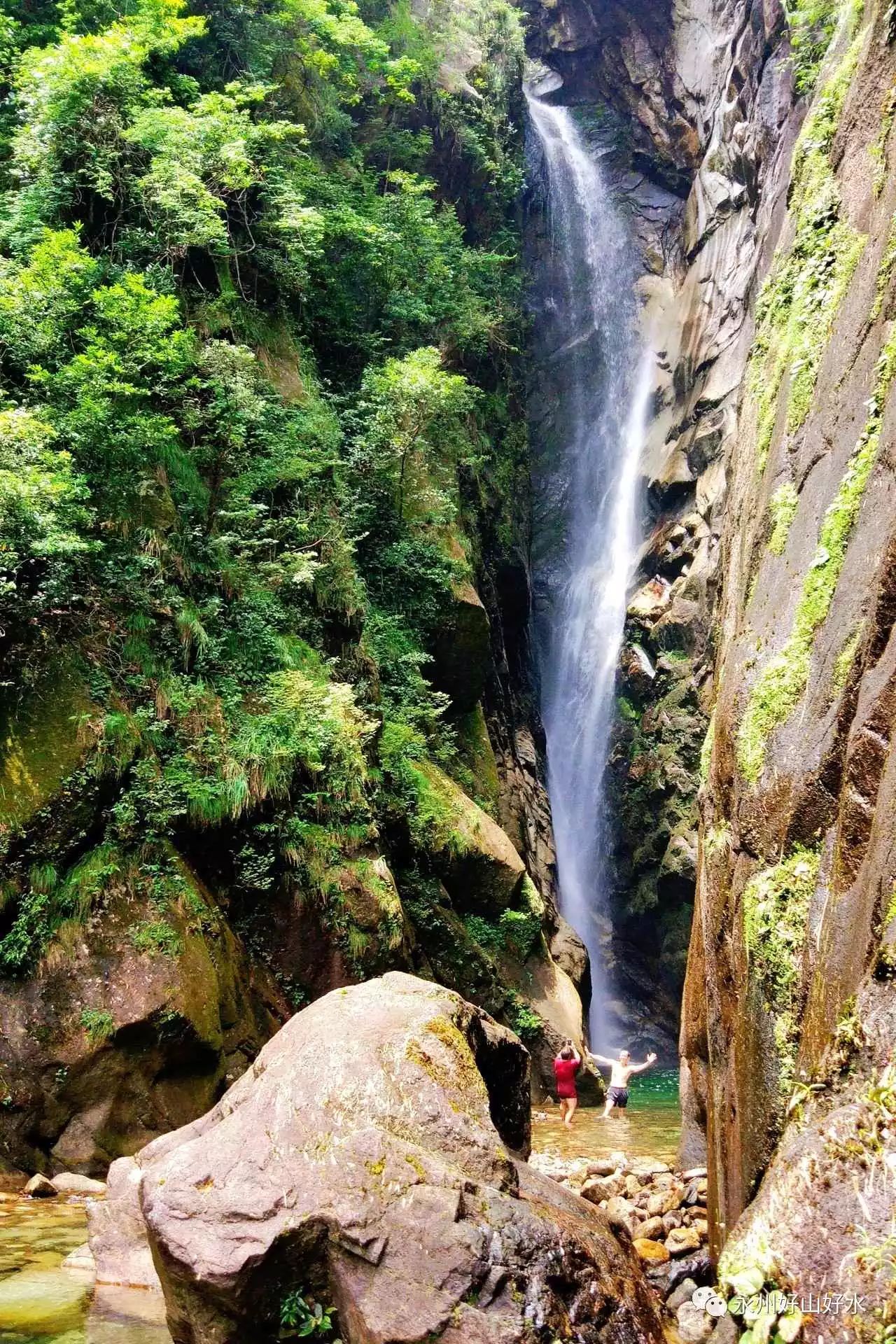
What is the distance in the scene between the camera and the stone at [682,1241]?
6.34 m

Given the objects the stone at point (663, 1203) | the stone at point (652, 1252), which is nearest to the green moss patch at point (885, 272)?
the stone at point (652, 1252)

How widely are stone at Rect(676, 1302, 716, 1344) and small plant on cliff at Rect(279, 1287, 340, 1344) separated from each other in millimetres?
2276

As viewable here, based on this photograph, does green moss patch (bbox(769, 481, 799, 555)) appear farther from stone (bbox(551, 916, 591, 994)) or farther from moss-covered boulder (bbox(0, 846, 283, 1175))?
stone (bbox(551, 916, 591, 994))

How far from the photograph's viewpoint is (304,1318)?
390 centimetres

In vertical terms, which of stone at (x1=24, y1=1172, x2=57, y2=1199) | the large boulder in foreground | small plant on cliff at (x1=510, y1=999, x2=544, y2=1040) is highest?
the large boulder in foreground

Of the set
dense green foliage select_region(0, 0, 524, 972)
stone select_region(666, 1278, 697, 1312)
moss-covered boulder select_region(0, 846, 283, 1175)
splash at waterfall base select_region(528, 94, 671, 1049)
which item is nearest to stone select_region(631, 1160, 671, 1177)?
stone select_region(666, 1278, 697, 1312)

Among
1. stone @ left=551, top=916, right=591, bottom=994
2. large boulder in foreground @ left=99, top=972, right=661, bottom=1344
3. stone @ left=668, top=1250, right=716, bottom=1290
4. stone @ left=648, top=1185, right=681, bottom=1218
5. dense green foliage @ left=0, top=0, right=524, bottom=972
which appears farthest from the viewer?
stone @ left=551, top=916, right=591, bottom=994

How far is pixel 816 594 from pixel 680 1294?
14.6 feet

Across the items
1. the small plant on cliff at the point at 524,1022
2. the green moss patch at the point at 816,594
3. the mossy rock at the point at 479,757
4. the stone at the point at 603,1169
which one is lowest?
the small plant on cliff at the point at 524,1022

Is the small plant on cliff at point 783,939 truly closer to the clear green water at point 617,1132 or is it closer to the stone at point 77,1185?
the stone at point 77,1185

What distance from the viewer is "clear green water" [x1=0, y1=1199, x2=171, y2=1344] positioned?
14.3 feet

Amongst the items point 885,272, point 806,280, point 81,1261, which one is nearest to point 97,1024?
point 81,1261

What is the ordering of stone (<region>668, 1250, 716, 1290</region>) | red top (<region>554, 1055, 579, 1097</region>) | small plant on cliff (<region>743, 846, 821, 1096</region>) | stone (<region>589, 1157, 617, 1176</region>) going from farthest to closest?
red top (<region>554, 1055, 579, 1097</region>) → stone (<region>589, 1157, 617, 1176</region>) → stone (<region>668, 1250, 716, 1290</region>) → small plant on cliff (<region>743, 846, 821, 1096</region>)

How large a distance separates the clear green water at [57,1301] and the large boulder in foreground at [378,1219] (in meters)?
0.62
